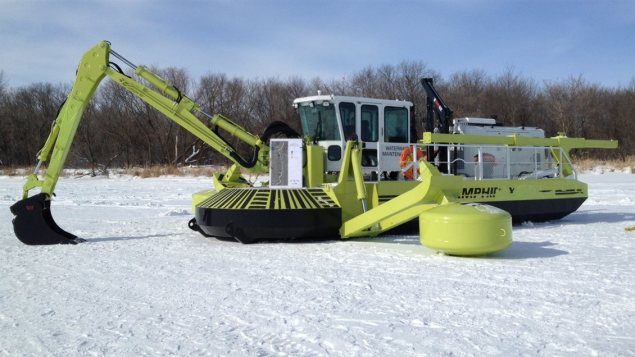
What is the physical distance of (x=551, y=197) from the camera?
10555mm

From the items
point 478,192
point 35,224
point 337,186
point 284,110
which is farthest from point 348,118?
point 284,110

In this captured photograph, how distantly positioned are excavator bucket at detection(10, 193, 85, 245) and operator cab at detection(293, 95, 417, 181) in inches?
180

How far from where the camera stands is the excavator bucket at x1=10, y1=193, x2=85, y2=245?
844 centimetres

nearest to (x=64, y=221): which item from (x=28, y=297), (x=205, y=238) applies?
(x=205, y=238)

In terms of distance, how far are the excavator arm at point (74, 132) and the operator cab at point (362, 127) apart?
1.11 meters

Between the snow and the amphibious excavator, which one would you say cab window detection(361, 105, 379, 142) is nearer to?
the amphibious excavator

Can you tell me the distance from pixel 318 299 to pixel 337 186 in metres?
3.80

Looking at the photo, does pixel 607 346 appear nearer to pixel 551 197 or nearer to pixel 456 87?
pixel 551 197

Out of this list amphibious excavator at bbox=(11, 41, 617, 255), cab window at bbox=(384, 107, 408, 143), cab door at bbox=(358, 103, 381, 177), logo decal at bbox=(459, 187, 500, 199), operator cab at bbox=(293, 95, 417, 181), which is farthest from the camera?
cab window at bbox=(384, 107, 408, 143)

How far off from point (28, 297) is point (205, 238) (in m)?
4.07

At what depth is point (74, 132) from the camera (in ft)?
29.6

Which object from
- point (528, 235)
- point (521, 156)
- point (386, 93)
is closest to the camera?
point (528, 235)

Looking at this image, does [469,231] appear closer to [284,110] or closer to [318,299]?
[318,299]

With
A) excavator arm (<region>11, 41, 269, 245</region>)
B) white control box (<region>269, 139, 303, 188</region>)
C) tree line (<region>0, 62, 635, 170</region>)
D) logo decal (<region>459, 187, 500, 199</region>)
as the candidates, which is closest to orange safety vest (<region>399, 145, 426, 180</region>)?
logo decal (<region>459, 187, 500, 199</region>)
